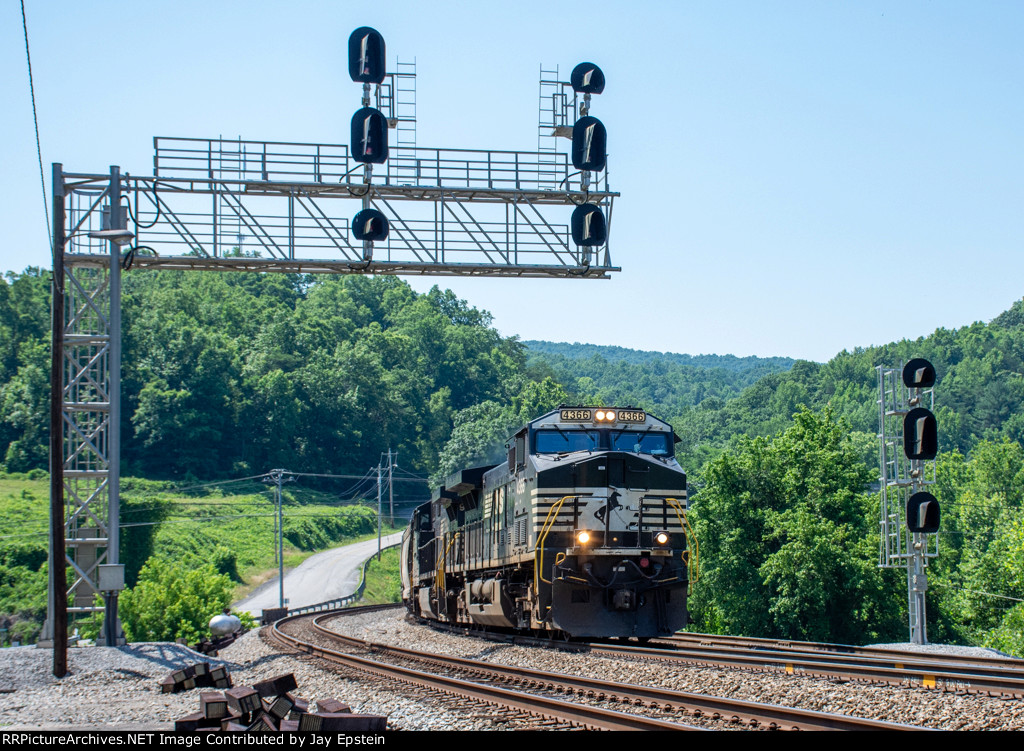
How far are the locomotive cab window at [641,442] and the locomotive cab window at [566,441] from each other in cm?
37

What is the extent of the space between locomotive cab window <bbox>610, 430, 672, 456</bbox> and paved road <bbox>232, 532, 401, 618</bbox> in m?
50.9

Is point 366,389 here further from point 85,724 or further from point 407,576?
point 85,724

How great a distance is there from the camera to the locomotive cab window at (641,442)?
19.4 m

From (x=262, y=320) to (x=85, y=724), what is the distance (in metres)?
138

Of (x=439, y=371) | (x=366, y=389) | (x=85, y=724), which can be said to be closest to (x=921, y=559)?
(x=85, y=724)

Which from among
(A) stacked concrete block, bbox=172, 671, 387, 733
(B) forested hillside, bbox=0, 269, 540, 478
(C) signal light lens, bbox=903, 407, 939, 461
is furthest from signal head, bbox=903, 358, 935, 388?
(B) forested hillside, bbox=0, 269, 540, 478

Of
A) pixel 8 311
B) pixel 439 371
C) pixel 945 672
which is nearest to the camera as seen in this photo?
pixel 945 672

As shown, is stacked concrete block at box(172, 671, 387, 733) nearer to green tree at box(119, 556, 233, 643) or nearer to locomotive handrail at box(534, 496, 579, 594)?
locomotive handrail at box(534, 496, 579, 594)

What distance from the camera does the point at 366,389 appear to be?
128 metres

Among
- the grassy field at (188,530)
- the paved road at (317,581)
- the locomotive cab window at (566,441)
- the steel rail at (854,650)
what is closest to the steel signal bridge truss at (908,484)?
the steel rail at (854,650)

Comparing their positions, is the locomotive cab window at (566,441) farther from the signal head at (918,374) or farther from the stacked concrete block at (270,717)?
the signal head at (918,374)

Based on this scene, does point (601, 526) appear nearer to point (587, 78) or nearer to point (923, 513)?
point (587, 78)

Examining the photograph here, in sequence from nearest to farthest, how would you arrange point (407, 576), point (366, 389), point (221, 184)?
point (221, 184), point (407, 576), point (366, 389)

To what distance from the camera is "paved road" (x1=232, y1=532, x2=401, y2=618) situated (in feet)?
236
